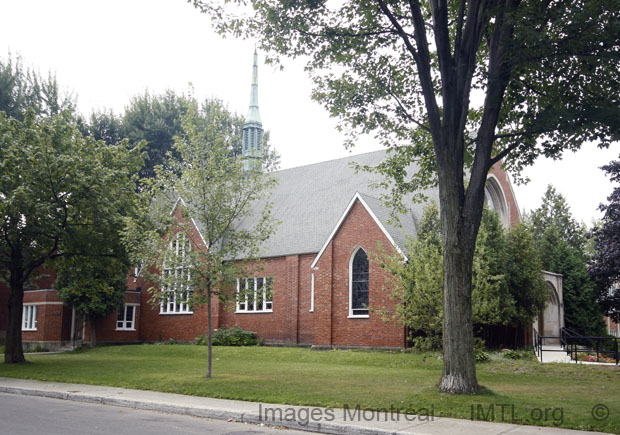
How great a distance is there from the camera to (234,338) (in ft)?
98.9

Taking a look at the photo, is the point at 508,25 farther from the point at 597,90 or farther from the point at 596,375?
the point at 596,375

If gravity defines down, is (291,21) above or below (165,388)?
above

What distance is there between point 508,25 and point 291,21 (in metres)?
5.12

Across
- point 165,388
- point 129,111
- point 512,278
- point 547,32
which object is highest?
point 129,111

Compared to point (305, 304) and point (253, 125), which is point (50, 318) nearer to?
point (305, 304)

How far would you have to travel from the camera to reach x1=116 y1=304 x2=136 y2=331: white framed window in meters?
37.0

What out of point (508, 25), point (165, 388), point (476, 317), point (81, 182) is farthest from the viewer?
point (476, 317)

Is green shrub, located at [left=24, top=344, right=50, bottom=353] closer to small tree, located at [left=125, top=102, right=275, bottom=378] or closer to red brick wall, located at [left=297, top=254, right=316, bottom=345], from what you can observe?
red brick wall, located at [left=297, top=254, right=316, bottom=345]

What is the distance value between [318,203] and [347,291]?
8.11m

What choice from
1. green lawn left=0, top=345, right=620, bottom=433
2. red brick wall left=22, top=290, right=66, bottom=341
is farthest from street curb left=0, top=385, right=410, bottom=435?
red brick wall left=22, top=290, right=66, bottom=341

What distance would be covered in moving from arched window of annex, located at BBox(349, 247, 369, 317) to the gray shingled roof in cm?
210

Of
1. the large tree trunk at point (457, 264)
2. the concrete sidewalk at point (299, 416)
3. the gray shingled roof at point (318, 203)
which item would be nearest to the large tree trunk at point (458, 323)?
the large tree trunk at point (457, 264)

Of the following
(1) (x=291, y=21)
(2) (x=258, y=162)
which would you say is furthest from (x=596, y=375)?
(1) (x=291, y=21)

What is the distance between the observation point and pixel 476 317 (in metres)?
21.1
